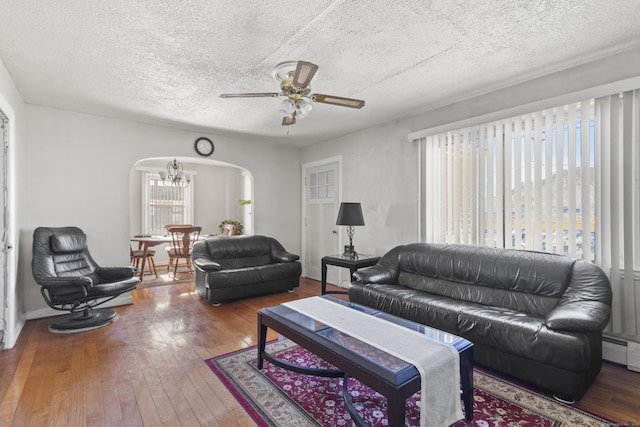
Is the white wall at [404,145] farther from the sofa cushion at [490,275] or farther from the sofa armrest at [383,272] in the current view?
the sofa cushion at [490,275]

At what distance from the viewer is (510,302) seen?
9.21 feet

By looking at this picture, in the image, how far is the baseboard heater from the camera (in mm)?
2451

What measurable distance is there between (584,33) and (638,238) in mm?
1620

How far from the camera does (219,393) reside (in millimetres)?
2178

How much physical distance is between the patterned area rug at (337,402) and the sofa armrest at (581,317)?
497 mm

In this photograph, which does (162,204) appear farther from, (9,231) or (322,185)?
(9,231)

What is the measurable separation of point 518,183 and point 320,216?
11.0 ft

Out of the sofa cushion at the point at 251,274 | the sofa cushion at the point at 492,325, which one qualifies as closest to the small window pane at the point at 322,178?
the sofa cushion at the point at 251,274

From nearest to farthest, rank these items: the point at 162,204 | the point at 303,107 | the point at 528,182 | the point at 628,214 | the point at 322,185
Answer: the point at 628,214, the point at 303,107, the point at 528,182, the point at 322,185, the point at 162,204

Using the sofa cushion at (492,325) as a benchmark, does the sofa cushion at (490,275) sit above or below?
above

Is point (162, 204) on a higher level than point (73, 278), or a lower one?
higher

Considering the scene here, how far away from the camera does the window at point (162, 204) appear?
732 cm

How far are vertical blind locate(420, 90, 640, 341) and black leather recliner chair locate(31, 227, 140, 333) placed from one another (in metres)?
3.91

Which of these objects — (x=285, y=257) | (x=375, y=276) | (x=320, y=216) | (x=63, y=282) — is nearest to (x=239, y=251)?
(x=285, y=257)
